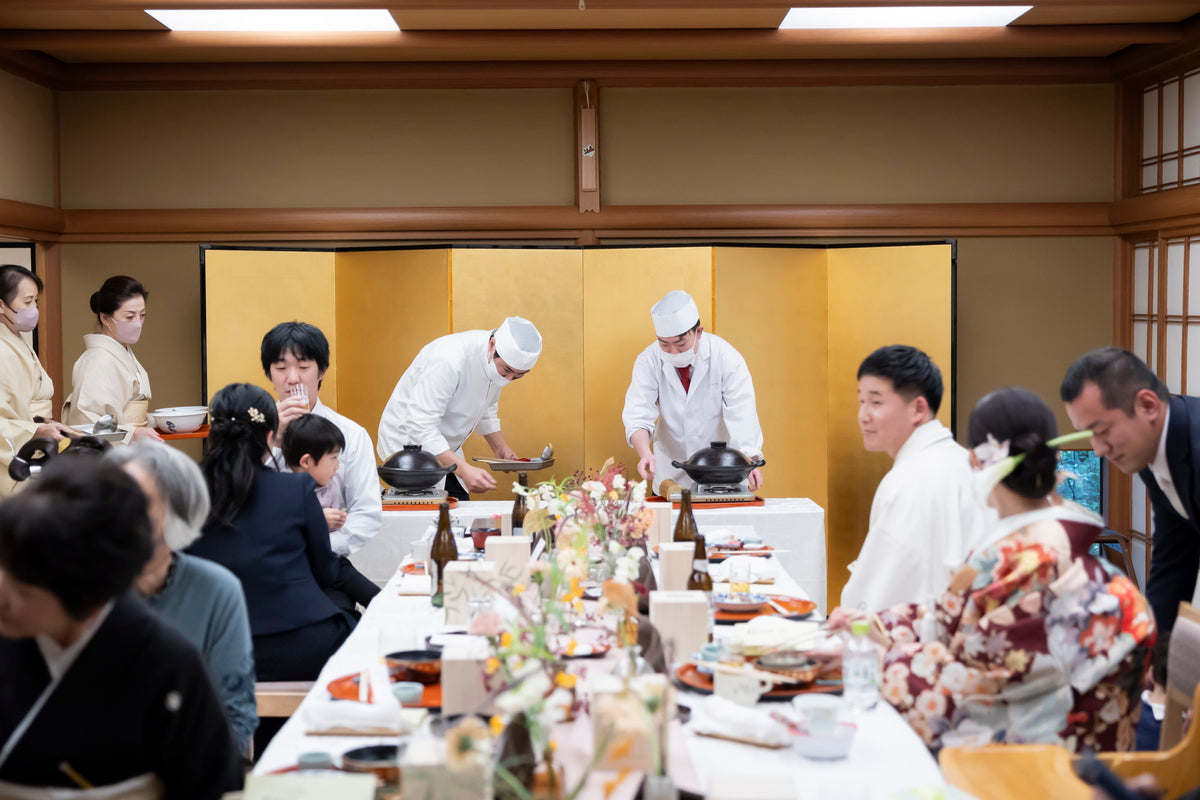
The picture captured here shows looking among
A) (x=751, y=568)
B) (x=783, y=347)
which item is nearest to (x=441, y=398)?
(x=783, y=347)

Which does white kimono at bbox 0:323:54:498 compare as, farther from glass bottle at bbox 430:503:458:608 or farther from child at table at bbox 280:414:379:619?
glass bottle at bbox 430:503:458:608

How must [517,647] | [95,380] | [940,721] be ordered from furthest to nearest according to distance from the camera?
[95,380], [940,721], [517,647]

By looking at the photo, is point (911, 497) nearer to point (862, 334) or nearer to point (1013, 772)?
point (1013, 772)

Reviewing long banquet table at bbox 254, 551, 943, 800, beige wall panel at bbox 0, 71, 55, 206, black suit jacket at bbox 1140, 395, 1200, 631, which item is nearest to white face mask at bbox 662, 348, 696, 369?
black suit jacket at bbox 1140, 395, 1200, 631

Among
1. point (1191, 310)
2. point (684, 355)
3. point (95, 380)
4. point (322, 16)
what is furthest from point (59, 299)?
point (1191, 310)

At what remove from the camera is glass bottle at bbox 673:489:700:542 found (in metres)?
3.30

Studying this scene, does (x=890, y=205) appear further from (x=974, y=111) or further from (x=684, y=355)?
(x=684, y=355)

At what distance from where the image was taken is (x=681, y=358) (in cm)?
516

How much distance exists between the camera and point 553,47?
5.43 metres

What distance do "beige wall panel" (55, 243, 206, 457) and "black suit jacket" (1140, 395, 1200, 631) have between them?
4979 mm

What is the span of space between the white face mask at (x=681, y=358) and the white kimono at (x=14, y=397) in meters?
2.72

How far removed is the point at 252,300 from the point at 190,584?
151 inches

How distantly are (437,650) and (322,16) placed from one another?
371 cm

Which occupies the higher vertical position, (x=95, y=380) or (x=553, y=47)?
(x=553, y=47)
